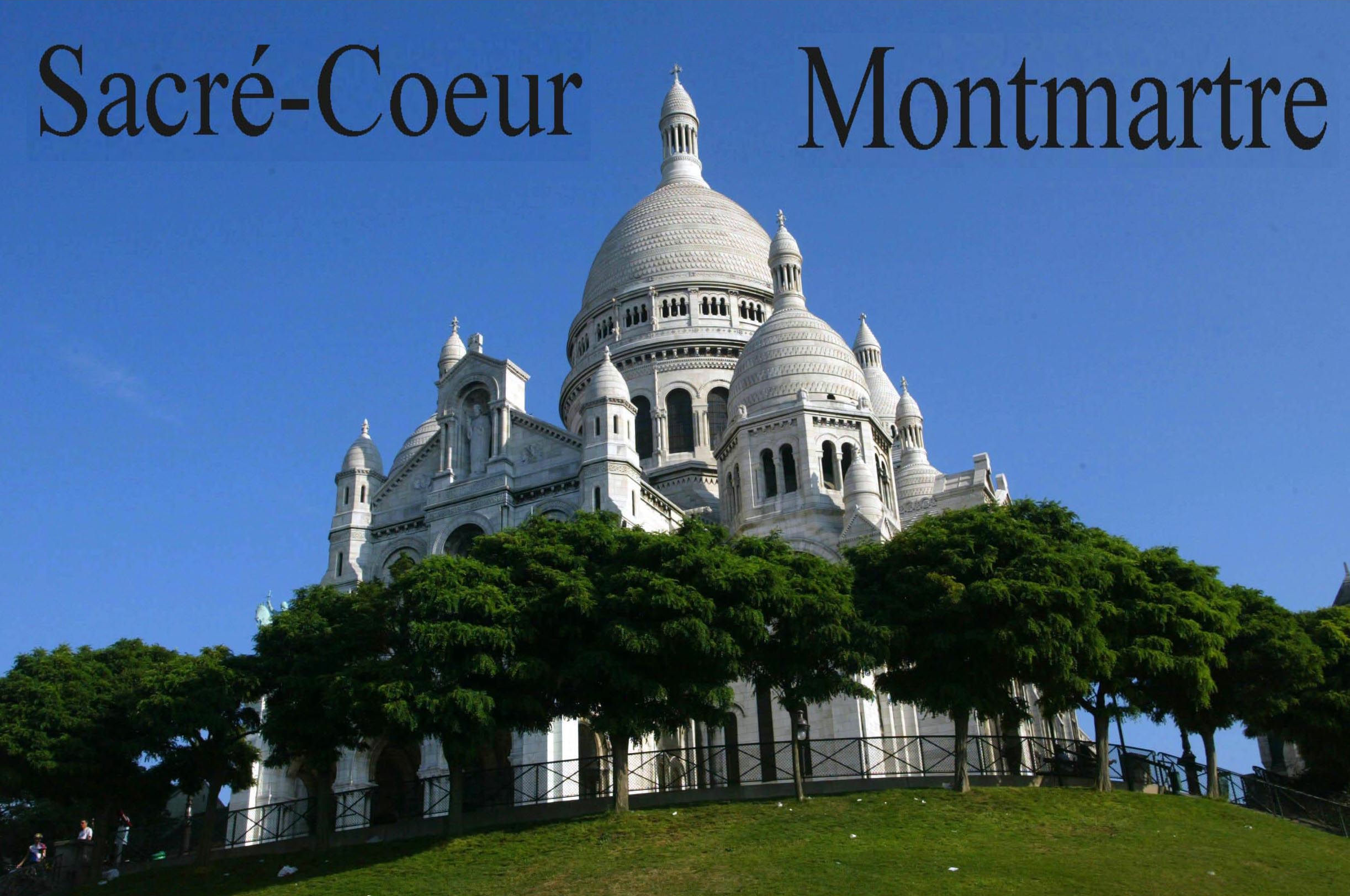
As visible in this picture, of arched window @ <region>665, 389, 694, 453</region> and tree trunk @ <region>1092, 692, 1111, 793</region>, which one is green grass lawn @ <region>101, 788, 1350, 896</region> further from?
arched window @ <region>665, 389, 694, 453</region>

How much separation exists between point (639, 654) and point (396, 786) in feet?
68.0

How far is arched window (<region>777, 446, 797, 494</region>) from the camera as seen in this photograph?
53406 mm

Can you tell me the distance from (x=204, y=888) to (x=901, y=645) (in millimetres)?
19976

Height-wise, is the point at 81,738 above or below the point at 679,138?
below

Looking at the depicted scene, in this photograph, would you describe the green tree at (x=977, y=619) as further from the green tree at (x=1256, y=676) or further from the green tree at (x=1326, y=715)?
the green tree at (x=1326, y=715)

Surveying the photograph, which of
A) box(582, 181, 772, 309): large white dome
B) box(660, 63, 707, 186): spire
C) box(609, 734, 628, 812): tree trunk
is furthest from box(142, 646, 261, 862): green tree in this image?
box(660, 63, 707, 186): spire

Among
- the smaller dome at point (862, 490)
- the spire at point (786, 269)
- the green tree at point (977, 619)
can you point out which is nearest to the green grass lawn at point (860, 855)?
the green tree at point (977, 619)

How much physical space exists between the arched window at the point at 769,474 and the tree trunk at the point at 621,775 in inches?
815

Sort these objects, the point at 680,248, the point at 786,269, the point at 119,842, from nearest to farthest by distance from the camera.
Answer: the point at 119,842
the point at 786,269
the point at 680,248

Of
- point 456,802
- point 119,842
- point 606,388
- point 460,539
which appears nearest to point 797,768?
point 456,802

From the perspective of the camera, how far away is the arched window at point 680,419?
6794 centimetres

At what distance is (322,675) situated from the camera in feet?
119

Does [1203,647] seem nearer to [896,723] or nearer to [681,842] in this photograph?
[896,723]

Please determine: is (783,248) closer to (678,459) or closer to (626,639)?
(678,459)
